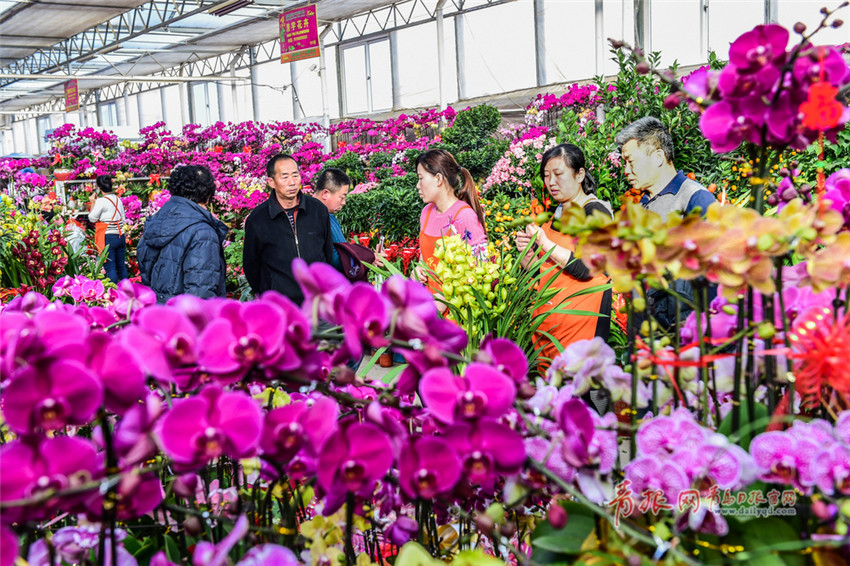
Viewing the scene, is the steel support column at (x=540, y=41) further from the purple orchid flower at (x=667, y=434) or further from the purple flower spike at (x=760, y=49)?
the purple orchid flower at (x=667, y=434)

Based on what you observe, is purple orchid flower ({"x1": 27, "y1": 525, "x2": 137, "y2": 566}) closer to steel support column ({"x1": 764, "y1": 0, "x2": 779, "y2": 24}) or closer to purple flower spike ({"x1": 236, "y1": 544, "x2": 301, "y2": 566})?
purple flower spike ({"x1": 236, "y1": 544, "x2": 301, "y2": 566})

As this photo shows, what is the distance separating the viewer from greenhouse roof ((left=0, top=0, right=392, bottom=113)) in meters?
14.0

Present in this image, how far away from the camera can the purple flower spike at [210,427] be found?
1.51ft

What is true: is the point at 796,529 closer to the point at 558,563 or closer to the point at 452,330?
the point at 558,563

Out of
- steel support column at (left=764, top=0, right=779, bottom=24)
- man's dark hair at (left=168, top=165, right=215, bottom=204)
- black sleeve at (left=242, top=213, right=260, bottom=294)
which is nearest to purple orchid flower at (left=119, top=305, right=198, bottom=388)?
black sleeve at (left=242, top=213, right=260, bottom=294)

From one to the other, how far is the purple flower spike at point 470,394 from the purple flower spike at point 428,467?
21 millimetres

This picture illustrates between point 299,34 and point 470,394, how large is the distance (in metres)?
10.6

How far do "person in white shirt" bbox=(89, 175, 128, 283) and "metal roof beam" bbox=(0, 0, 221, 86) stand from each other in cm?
908

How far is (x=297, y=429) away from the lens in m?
0.51

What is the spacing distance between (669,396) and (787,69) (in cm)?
31

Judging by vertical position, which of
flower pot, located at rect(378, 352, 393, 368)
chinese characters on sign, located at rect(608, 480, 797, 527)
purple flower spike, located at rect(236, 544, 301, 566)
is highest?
purple flower spike, located at rect(236, 544, 301, 566)

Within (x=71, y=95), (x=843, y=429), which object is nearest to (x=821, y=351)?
(x=843, y=429)

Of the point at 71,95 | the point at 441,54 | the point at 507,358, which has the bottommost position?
the point at 507,358

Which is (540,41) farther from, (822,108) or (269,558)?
(269,558)
